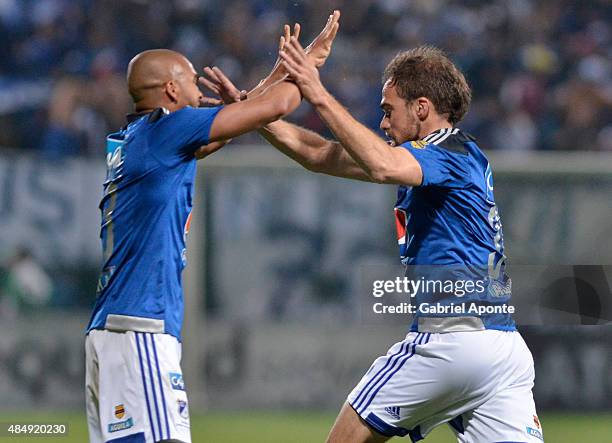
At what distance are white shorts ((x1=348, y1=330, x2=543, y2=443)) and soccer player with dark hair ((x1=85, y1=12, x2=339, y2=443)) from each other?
3.34 ft

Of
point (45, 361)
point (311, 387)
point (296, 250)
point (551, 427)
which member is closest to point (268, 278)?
point (296, 250)

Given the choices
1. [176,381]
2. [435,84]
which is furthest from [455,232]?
[176,381]

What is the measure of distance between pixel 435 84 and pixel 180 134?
1.43 metres

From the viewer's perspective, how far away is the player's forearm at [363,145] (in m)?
4.81

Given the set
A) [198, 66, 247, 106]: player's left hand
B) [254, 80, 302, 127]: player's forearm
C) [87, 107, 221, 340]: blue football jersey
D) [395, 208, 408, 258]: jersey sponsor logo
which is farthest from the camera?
[198, 66, 247, 106]: player's left hand

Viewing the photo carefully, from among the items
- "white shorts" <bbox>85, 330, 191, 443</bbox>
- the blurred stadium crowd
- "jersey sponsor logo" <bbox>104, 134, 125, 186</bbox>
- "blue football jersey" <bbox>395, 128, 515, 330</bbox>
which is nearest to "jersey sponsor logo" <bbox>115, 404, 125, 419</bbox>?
"white shorts" <bbox>85, 330, 191, 443</bbox>

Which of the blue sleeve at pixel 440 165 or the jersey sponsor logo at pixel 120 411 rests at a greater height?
the blue sleeve at pixel 440 165

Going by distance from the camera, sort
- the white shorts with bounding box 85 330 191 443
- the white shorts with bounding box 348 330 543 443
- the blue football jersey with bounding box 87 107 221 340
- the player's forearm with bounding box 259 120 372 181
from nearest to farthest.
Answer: the white shorts with bounding box 85 330 191 443, the blue football jersey with bounding box 87 107 221 340, the white shorts with bounding box 348 330 543 443, the player's forearm with bounding box 259 120 372 181

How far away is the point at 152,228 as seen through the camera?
459 cm

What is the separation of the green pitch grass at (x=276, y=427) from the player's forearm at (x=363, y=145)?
448 centimetres

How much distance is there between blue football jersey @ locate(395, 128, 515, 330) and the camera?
503cm

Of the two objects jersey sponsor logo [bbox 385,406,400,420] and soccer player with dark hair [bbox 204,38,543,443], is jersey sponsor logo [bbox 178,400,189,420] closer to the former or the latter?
soccer player with dark hair [bbox 204,38,543,443]

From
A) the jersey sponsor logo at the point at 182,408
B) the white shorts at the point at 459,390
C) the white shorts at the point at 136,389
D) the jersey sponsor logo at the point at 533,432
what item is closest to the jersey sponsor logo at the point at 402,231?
the white shorts at the point at 459,390

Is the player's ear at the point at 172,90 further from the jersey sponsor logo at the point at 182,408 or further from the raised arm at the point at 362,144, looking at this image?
the jersey sponsor logo at the point at 182,408
